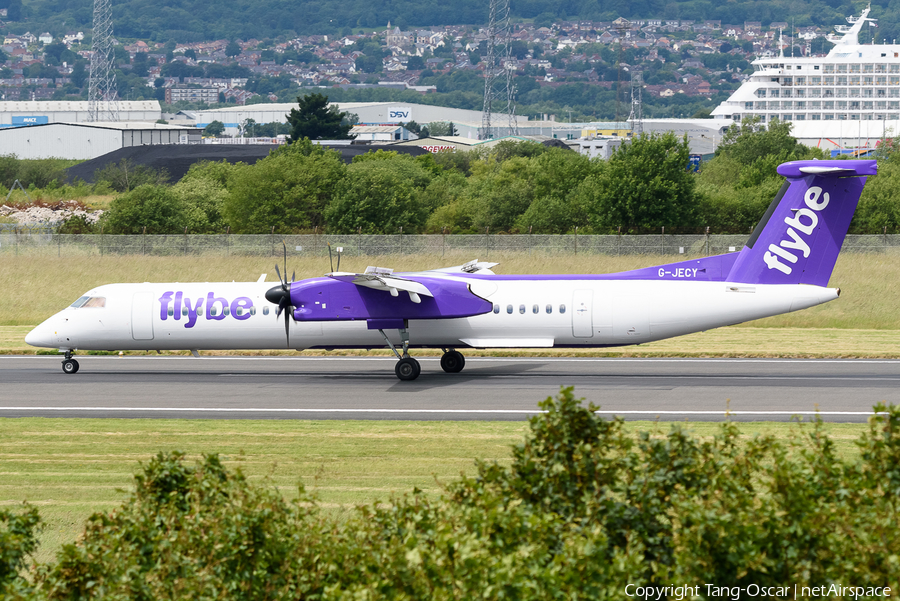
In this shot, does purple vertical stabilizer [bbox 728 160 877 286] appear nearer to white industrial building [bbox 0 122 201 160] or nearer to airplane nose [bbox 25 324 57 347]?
airplane nose [bbox 25 324 57 347]

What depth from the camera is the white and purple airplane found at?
989 inches

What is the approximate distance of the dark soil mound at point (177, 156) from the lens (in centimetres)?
12938

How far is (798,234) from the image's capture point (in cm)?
2520

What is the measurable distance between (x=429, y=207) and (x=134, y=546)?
73.6 m

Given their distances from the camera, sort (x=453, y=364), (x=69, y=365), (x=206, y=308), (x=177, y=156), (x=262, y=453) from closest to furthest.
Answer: (x=262, y=453) → (x=206, y=308) → (x=453, y=364) → (x=69, y=365) → (x=177, y=156)

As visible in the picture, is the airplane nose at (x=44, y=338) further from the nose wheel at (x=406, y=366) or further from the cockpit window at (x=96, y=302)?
the nose wheel at (x=406, y=366)

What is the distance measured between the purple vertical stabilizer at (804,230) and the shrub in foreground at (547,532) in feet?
57.3

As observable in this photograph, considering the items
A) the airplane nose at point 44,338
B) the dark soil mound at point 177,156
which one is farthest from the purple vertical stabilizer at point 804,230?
the dark soil mound at point 177,156

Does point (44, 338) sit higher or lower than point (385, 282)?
lower

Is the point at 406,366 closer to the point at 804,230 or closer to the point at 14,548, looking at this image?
the point at 804,230

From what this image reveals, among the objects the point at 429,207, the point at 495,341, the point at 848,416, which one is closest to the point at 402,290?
the point at 495,341

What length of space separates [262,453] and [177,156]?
410 ft

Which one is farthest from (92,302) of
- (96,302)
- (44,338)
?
(44,338)

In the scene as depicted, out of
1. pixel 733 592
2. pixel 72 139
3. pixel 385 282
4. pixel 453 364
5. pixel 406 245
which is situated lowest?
pixel 453 364
